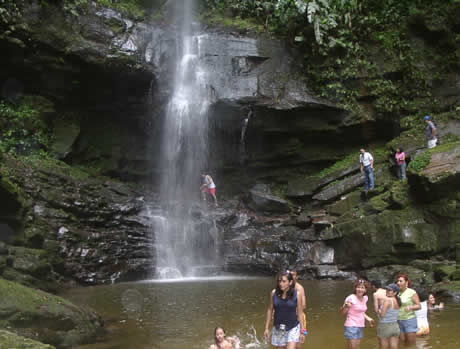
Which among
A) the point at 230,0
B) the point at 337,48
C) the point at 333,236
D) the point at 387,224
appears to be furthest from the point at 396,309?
the point at 230,0

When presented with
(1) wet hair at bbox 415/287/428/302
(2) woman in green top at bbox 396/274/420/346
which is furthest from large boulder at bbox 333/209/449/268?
(2) woman in green top at bbox 396/274/420/346

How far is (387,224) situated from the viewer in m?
12.2

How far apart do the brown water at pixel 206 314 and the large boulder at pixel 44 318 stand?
0.35 meters

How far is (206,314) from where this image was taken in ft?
27.3

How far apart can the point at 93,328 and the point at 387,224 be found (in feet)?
28.7

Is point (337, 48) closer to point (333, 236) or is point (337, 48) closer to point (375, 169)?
point (375, 169)

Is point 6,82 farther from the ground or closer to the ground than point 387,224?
farther from the ground

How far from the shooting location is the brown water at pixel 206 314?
6.53m

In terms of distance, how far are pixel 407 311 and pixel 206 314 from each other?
399 cm

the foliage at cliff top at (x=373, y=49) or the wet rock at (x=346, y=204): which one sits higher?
the foliage at cliff top at (x=373, y=49)

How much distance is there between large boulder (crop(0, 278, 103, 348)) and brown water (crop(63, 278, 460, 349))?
346 mm

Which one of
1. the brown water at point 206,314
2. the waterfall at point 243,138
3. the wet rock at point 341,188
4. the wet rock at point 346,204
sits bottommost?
the brown water at point 206,314

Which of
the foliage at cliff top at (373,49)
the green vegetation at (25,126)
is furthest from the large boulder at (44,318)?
the foliage at cliff top at (373,49)

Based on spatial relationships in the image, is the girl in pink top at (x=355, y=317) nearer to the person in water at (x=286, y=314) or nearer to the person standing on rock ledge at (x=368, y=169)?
the person in water at (x=286, y=314)
